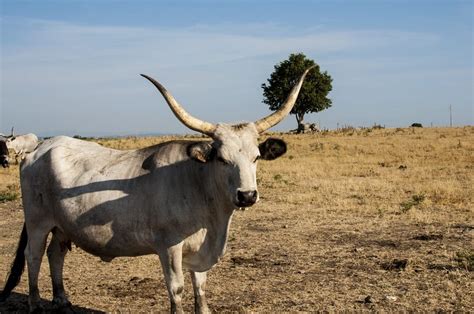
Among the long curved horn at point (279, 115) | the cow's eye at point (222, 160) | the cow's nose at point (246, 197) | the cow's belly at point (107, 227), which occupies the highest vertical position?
the long curved horn at point (279, 115)

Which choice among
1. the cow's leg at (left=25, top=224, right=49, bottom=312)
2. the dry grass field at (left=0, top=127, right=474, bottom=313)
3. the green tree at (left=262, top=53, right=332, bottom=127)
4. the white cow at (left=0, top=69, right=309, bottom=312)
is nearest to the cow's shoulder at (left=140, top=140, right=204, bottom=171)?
the white cow at (left=0, top=69, right=309, bottom=312)

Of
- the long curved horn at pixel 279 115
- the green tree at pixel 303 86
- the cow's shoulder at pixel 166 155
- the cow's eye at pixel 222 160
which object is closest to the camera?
the cow's eye at pixel 222 160

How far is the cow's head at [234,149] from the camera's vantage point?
5559 mm

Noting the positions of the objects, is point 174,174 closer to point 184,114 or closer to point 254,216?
point 184,114

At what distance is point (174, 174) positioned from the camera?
6.33 m

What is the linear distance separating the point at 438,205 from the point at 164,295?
8335mm

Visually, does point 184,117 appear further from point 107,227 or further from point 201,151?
point 107,227

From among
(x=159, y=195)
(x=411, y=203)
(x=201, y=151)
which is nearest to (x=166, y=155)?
(x=159, y=195)

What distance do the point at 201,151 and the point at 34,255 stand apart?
2650mm

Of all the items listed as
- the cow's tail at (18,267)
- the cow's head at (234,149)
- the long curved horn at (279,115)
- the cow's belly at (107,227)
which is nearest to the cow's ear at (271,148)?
the cow's head at (234,149)

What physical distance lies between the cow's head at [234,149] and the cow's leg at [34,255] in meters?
2.34

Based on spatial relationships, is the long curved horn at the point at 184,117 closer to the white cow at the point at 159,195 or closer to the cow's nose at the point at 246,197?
the white cow at the point at 159,195

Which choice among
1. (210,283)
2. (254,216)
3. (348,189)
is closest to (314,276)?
(210,283)

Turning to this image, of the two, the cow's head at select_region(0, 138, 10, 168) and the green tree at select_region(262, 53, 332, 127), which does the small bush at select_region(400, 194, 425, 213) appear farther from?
the green tree at select_region(262, 53, 332, 127)
